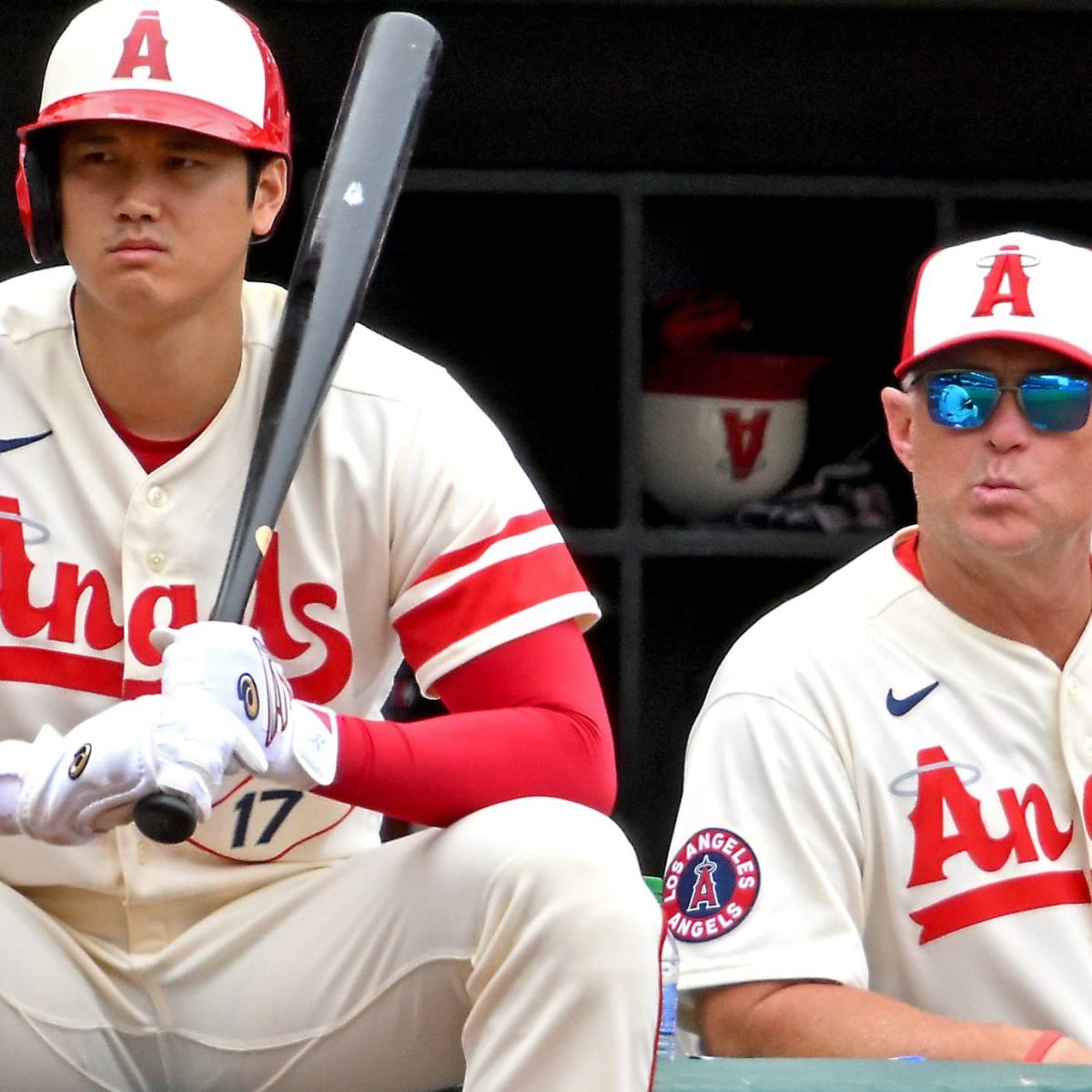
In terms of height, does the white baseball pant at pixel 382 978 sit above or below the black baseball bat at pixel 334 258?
below

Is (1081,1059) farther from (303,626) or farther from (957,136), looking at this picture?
(957,136)

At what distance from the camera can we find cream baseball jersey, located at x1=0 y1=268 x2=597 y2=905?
2336 millimetres

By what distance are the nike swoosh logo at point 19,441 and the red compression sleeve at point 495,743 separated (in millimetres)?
440

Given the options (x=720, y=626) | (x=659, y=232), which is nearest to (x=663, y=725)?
(x=720, y=626)

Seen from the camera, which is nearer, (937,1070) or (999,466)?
(937,1070)

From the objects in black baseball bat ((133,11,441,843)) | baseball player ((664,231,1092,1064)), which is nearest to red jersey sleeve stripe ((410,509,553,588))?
black baseball bat ((133,11,441,843))

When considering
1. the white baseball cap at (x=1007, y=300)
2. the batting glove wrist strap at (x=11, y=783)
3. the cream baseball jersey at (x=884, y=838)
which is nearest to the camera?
the batting glove wrist strap at (x=11, y=783)

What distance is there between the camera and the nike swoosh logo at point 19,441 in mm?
2398

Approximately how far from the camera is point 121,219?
233cm

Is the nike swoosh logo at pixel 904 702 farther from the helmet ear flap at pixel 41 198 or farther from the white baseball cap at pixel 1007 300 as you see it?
the helmet ear flap at pixel 41 198

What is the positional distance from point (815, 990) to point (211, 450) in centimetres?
79

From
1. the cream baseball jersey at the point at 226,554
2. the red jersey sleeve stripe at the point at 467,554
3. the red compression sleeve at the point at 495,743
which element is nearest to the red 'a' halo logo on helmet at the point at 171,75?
the cream baseball jersey at the point at 226,554

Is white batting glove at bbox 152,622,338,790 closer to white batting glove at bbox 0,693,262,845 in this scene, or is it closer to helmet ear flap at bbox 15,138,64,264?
white batting glove at bbox 0,693,262,845

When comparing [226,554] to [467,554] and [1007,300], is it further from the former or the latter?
[1007,300]
